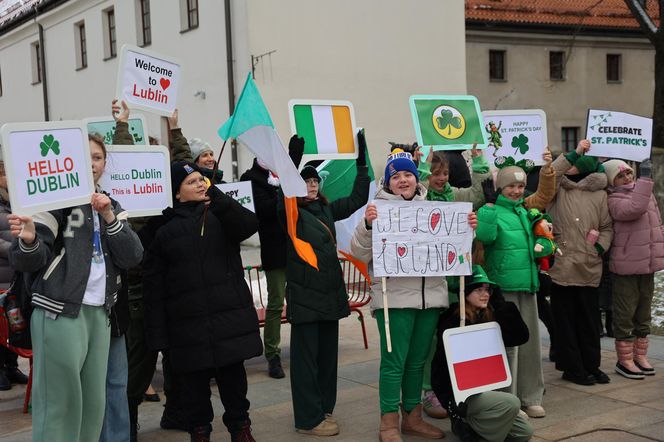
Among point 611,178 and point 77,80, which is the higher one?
point 77,80

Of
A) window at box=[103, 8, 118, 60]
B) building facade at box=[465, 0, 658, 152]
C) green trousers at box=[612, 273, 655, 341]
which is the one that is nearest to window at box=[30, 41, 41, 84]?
window at box=[103, 8, 118, 60]

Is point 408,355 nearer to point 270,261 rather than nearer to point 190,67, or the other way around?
point 270,261

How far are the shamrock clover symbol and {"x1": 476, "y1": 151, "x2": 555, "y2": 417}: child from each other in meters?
0.50

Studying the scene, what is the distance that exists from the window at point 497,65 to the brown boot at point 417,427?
25766 millimetres

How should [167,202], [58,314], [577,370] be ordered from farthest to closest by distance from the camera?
[577,370] < [167,202] < [58,314]

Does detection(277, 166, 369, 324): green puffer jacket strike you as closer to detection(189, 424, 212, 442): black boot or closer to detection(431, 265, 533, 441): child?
detection(431, 265, 533, 441): child

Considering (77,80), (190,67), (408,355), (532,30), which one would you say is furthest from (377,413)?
(532,30)

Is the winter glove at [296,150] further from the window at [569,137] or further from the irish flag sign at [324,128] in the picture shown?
the window at [569,137]

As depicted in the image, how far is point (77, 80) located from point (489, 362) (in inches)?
863

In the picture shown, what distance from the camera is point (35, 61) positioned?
27484mm

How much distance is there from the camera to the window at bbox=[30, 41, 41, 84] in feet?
89.5

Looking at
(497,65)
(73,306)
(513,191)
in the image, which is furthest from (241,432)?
(497,65)

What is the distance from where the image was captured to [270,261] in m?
6.56

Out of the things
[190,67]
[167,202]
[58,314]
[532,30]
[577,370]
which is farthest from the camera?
[532,30]
